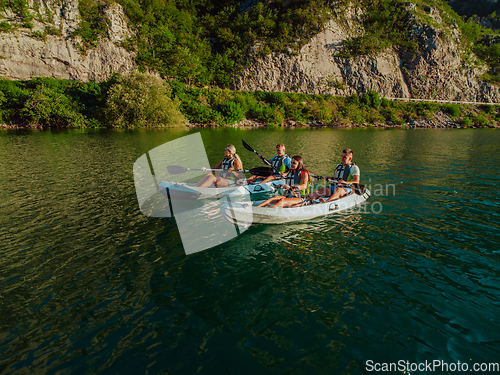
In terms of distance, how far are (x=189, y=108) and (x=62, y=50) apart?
28227 millimetres

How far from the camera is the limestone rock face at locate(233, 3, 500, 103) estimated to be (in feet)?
250

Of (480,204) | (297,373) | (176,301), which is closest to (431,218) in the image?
(480,204)

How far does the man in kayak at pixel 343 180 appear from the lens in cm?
1008

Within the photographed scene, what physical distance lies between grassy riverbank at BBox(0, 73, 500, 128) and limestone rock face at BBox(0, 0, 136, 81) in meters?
7.99

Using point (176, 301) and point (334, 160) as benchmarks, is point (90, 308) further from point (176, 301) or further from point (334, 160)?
point (334, 160)

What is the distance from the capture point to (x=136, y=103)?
4322 centimetres

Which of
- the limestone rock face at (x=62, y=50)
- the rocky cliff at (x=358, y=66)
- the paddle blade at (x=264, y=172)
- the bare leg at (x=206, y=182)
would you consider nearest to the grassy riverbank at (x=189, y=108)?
the rocky cliff at (x=358, y=66)

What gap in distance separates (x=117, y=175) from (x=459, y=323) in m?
15.1

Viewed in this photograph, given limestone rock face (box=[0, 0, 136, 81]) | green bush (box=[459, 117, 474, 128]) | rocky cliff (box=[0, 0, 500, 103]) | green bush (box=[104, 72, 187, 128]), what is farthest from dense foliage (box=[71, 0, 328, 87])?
green bush (box=[459, 117, 474, 128])

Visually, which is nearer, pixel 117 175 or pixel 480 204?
pixel 480 204

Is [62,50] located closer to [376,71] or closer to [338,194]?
[338,194]

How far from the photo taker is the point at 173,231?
337 inches

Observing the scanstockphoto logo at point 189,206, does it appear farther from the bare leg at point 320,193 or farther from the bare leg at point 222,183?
the bare leg at point 320,193

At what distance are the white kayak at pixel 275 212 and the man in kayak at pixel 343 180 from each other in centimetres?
27
